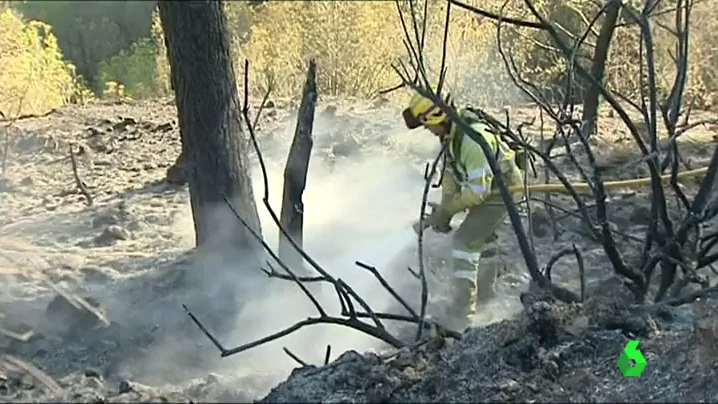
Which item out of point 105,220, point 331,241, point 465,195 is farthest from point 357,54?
point 465,195

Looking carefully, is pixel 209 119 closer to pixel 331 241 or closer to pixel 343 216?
pixel 331 241

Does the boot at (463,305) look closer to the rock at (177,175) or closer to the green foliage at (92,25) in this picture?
the rock at (177,175)

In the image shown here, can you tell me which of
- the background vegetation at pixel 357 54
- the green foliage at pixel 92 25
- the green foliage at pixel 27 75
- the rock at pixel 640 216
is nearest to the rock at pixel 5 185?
the green foliage at pixel 27 75

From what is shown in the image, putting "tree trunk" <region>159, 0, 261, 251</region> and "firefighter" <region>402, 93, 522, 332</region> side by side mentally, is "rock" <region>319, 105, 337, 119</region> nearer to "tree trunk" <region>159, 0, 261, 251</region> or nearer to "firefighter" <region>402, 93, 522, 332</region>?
"tree trunk" <region>159, 0, 261, 251</region>

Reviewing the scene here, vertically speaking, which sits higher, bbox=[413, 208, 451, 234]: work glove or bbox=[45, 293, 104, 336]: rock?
bbox=[413, 208, 451, 234]: work glove

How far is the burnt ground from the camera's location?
11.4 feet

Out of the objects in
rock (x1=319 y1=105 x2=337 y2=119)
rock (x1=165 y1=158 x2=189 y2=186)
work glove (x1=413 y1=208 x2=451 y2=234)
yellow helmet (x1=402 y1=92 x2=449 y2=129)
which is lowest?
rock (x1=165 y1=158 x2=189 y2=186)

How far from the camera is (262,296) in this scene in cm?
605

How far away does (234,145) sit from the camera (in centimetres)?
653

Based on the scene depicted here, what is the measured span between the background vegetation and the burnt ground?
2.21 ft

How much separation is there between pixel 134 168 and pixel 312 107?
429cm

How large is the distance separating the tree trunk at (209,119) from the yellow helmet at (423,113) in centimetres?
141

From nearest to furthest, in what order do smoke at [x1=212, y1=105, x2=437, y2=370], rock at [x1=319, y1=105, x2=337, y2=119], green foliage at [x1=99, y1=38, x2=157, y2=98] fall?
smoke at [x1=212, y1=105, x2=437, y2=370], rock at [x1=319, y1=105, x2=337, y2=119], green foliage at [x1=99, y1=38, x2=157, y2=98]

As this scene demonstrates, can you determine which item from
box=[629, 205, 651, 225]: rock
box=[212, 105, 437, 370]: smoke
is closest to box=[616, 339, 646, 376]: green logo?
box=[212, 105, 437, 370]: smoke
